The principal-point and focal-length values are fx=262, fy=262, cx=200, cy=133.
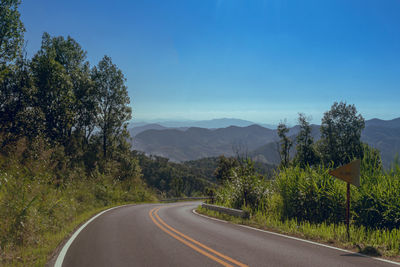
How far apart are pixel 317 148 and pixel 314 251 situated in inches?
2206

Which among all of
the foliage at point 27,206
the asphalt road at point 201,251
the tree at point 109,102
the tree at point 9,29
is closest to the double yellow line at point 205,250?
the asphalt road at point 201,251

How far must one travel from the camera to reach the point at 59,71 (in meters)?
30.6

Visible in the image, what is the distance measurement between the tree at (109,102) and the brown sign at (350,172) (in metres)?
36.4

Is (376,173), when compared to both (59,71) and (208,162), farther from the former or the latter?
(208,162)

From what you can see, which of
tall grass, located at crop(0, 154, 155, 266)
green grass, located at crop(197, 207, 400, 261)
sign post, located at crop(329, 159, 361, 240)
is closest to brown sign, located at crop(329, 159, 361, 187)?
sign post, located at crop(329, 159, 361, 240)

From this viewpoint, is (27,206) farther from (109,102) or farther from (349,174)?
(109,102)

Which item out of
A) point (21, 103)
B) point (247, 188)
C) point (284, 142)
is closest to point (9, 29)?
point (21, 103)

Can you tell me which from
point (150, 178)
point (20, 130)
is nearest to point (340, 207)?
point (20, 130)

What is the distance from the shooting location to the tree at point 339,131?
181 feet

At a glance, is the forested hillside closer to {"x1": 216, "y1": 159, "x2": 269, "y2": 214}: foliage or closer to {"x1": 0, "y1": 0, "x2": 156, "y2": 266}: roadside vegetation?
{"x1": 0, "y1": 0, "x2": 156, "y2": 266}: roadside vegetation

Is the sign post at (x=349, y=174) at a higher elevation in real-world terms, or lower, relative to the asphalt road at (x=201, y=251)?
higher

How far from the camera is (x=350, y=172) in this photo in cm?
683

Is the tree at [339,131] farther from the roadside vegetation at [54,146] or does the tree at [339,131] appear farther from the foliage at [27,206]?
the foliage at [27,206]

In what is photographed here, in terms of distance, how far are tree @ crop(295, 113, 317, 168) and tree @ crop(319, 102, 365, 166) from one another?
234cm
